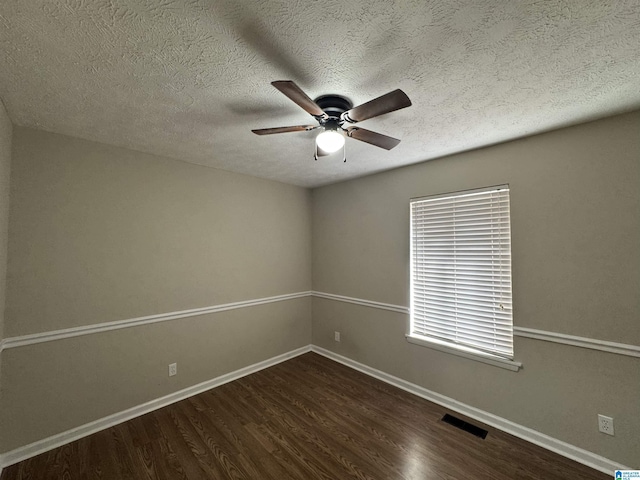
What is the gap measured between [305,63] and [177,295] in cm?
252

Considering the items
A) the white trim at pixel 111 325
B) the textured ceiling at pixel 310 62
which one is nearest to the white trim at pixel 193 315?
the white trim at pixel 111 325

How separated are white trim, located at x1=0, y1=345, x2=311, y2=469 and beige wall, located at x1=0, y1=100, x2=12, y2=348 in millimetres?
880

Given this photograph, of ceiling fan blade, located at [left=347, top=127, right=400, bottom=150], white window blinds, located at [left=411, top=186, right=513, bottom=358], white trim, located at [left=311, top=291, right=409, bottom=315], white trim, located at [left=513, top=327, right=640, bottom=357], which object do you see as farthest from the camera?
white trim, located at [left=311, top=291, right=409, bottom=315]

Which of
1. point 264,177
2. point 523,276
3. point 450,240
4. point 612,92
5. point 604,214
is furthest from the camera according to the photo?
point 264,177

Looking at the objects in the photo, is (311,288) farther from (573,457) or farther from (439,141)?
(573,457)

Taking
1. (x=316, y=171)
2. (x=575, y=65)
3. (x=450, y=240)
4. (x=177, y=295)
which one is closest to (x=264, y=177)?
(x=316, y=171)

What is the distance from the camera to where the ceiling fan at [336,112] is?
4.19 feet

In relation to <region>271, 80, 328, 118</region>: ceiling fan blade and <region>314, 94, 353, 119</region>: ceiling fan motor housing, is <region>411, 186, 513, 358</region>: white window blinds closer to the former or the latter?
<region>314, 94, 353, 119</region>: ceiling fan motor housing

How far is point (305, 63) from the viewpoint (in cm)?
132

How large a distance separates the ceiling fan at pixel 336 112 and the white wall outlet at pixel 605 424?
2449mm

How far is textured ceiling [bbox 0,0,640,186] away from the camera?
1.04m

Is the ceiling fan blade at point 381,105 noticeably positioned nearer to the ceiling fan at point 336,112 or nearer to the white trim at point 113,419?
the ceiling fan at point 336,112

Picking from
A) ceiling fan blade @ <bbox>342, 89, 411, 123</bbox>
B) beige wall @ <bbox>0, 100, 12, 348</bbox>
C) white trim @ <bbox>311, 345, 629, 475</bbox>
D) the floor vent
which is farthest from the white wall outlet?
beige wall @ <bbox>0, 100, 12, 348</bbox>

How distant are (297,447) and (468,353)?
5.69 feet
